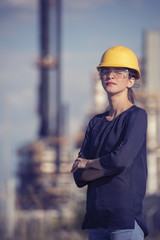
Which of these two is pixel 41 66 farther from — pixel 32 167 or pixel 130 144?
pixel 130 144

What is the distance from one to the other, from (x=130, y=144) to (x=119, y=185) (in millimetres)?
197

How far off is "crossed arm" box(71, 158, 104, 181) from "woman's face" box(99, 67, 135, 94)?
368mm

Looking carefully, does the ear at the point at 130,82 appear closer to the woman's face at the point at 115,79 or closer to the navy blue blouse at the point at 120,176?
the woman's face at the point at 115,79

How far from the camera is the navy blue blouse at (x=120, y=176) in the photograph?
2.33 m

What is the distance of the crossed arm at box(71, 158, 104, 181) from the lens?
2.41 metres

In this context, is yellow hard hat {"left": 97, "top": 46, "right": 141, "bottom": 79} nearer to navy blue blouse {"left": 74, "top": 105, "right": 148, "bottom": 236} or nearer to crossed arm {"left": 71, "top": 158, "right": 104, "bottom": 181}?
navy blue blouse {"left": 74, "top": 105, "right": 148, "bottom": 236}

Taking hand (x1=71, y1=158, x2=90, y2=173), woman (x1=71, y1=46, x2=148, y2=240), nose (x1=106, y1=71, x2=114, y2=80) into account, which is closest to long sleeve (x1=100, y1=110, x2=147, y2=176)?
woman (x1=71, y1=46, x2=148, y2=240)

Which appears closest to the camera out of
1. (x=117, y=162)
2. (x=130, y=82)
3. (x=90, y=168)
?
(x=117, y=162)

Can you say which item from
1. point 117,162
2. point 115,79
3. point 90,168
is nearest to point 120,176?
point 117,162

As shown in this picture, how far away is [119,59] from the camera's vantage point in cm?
251

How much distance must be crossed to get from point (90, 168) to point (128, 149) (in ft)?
0.76

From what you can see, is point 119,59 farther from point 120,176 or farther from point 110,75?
point 120,176

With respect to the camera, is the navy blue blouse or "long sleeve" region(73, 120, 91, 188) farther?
"long sleeve" region(73, 120, 91, 188)

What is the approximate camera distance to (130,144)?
2.36 metres
